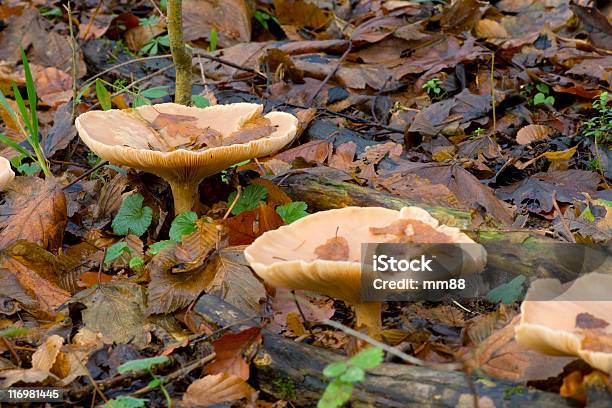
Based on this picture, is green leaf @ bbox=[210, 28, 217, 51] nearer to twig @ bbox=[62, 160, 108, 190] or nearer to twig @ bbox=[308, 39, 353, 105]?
twig @ bbox=[308, 39, 353, 105]

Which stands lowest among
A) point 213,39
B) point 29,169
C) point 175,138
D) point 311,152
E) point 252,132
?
point 29,169

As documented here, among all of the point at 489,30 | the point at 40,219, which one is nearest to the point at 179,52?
the point at 40,219

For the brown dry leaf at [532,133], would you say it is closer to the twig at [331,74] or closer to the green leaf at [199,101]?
the twig at [331,74]

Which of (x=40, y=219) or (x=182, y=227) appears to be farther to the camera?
(x=40, y=219)

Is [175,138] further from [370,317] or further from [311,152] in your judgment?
[370,317]

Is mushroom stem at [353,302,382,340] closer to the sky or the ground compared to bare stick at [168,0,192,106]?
closer to the ground

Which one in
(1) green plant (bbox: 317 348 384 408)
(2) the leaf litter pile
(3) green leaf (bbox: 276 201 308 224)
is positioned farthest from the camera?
(3) green leaf (bbox: 276 201 308 224)

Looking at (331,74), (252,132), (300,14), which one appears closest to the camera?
(252,132)

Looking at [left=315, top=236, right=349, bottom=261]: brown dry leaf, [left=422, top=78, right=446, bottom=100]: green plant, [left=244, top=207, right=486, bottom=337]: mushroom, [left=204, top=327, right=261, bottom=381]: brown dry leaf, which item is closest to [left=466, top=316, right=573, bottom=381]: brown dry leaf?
[left=244, top=207, right=486, bottom=337]: mushroom
